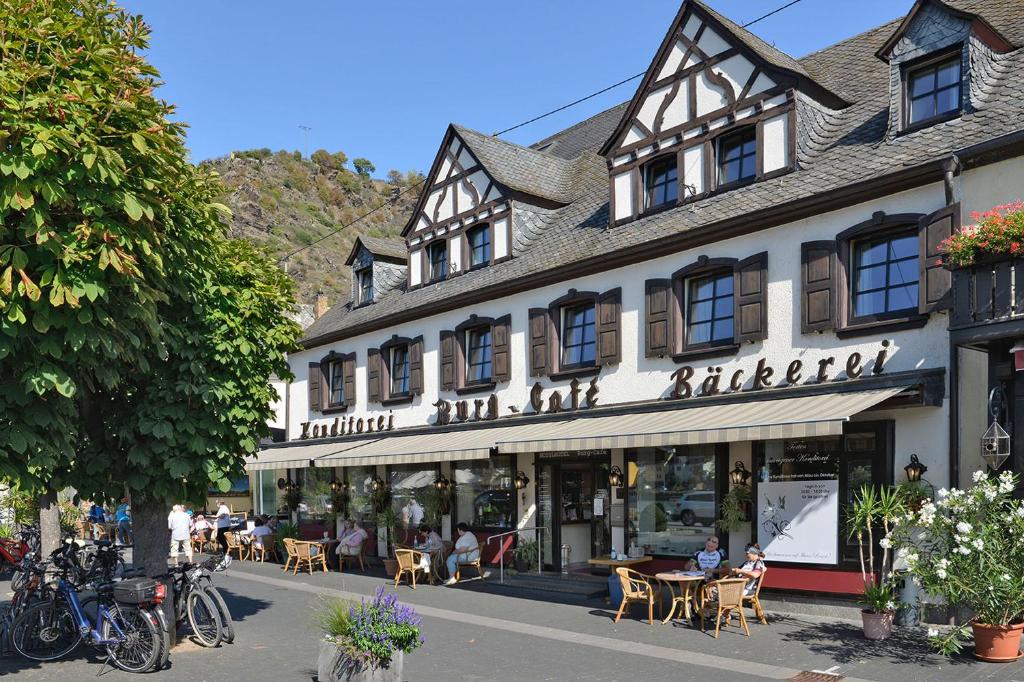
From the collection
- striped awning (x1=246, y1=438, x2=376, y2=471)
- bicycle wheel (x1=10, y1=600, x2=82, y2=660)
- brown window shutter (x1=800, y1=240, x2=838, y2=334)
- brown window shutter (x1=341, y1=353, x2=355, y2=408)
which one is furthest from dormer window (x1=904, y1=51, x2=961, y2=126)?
brown window shutter (x1=341, y1=353, x2=355, y2=408)

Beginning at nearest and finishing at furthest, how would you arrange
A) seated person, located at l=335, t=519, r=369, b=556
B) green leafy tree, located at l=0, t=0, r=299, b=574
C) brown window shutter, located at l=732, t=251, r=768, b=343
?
green leafy tree, located at l=0, t=0, r=299, b=574
brown window shutter, located at l=732, t=251, r=768, b=343
seated person, located at l=335, t=519, r=369, b=556

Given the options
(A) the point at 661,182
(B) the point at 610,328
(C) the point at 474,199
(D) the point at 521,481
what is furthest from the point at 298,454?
(A) the point at 661,182

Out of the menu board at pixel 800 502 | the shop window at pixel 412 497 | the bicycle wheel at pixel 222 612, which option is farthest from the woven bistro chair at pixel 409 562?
the menu board at pixel 800 502

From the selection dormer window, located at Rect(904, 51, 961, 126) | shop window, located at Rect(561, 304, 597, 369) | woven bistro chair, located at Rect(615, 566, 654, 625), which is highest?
dormer window, located at Rect(904, 51, 961, 126)

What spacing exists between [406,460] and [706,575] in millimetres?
7995

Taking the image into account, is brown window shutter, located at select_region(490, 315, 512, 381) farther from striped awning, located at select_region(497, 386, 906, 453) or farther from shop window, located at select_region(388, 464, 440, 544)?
shop window, located at select_region(388, 464, 440, 544)

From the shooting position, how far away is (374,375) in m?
23.5

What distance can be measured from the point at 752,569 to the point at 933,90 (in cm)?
Result: 770

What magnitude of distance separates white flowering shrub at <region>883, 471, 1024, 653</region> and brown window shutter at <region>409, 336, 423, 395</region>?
44.5 ft

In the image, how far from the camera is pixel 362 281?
26.3 m

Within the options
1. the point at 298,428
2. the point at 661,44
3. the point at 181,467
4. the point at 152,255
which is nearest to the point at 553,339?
the point at 661,44

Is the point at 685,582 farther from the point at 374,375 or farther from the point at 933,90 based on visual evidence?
the point at 374,375

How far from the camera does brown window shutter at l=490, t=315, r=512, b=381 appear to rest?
18.8m

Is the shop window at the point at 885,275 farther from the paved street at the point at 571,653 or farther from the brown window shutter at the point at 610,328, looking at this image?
the brown window shutter at the point at 610,328
